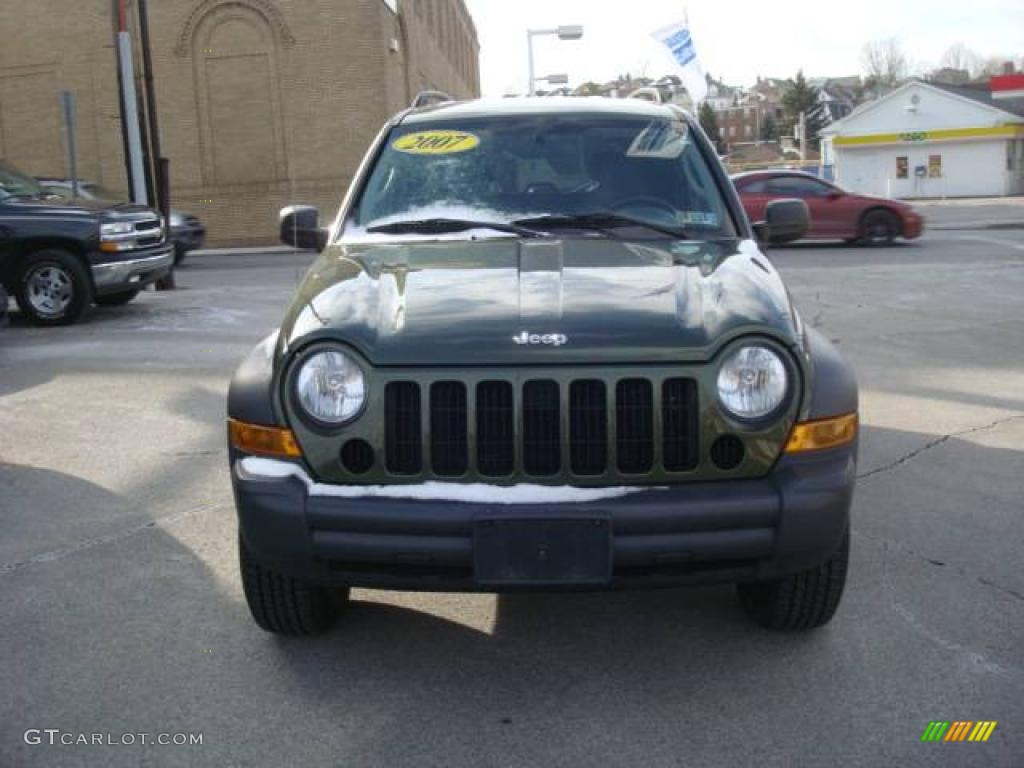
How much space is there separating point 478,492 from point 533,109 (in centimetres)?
252

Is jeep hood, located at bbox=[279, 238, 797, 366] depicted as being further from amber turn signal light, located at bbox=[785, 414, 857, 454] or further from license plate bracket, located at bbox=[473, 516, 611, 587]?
license plate bracket, located at bbox=[473, 516, 611, 587]

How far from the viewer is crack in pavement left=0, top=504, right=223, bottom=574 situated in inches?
183

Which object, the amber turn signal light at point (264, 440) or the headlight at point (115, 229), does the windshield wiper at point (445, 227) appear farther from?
the headlight at point (115, 229)

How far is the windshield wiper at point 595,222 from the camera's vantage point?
14.2ft

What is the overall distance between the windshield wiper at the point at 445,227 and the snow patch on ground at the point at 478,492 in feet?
4.60

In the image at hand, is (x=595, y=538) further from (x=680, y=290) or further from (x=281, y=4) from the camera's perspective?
(x=281, y=4)

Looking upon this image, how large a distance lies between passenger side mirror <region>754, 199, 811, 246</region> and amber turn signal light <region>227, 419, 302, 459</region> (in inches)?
114

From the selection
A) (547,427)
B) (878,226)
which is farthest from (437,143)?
(878,226)

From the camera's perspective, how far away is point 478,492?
3.12 metres

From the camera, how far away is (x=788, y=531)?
3.13 meters

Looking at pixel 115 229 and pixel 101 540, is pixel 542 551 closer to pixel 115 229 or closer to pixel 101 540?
pixel 101 540

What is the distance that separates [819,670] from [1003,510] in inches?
82.6

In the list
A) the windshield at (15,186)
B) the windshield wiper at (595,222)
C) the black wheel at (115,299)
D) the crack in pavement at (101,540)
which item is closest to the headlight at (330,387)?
the windshield wiper at (595,222)

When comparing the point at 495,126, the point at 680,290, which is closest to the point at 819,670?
the point at 680,290
